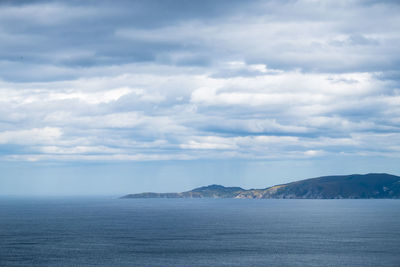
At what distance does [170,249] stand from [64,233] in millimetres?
60732

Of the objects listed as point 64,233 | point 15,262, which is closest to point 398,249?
point 15,262

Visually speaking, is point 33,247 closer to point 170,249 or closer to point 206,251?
point 170,249

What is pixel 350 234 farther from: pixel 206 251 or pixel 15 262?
pixel 15 262

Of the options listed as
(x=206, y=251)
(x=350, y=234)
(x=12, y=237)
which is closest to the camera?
(x=206, y=251)

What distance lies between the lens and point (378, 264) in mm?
125500

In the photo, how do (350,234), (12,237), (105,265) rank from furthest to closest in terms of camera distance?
1. (350,234)
2. (12,237)
3. (105,265)

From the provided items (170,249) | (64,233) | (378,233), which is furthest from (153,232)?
(378,233)

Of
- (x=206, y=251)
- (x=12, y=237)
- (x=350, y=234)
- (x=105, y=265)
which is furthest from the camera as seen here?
→ (x=350, y=234)

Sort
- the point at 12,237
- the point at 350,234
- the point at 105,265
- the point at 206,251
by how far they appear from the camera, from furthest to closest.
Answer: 1. the point at 350,234
2. the point at 12,237
3. the point at 206,251
4. the point at 105,265

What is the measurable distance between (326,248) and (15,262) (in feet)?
297

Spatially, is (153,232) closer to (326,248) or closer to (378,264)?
(326,248)

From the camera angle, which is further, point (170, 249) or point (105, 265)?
point (170, 249)

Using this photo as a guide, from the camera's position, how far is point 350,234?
190 metres

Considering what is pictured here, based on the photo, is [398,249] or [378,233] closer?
[398,249]
